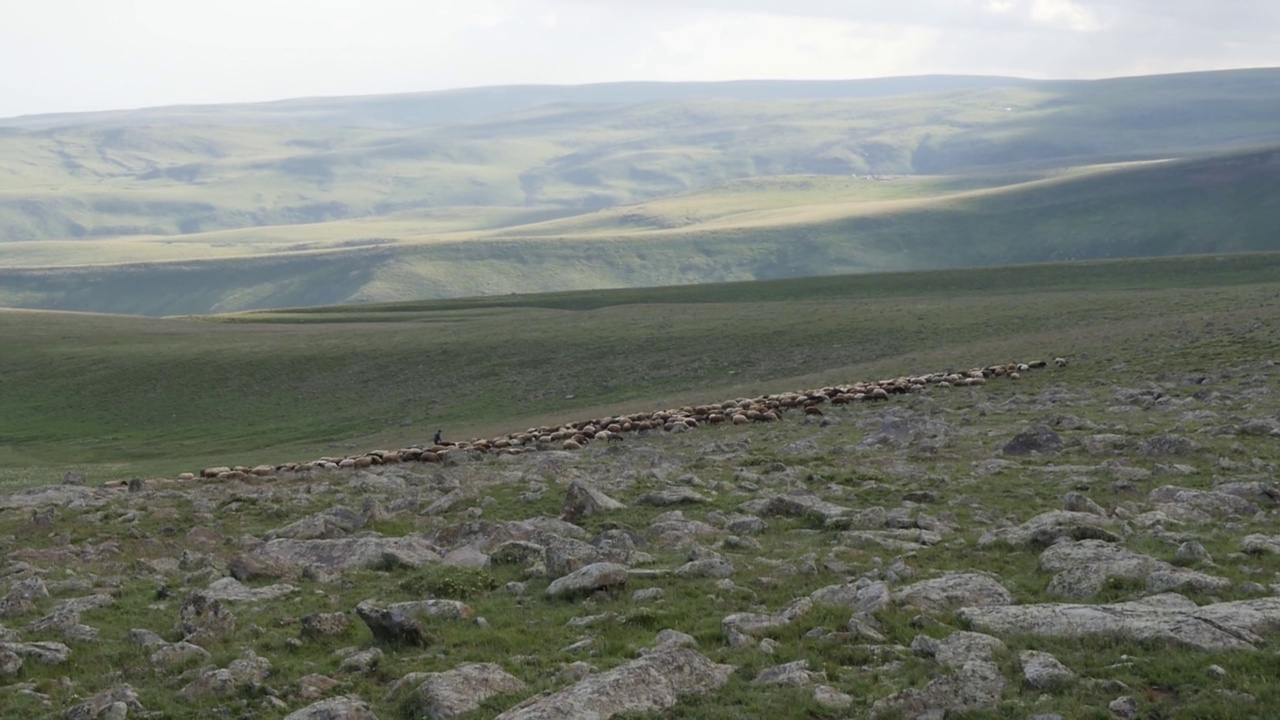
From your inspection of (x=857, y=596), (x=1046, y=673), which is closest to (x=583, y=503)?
(x=857, y=596)

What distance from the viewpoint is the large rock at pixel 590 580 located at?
14.9m

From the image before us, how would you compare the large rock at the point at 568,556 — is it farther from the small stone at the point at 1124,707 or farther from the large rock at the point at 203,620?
the small stone at the point at 1124,707

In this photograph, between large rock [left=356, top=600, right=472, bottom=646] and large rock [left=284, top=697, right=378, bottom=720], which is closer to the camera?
large rock [left=284, top=697, right=378, bottom=720]

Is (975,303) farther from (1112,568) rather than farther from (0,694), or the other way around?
(0,694)

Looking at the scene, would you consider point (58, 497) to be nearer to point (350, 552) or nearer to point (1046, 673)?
point (350, 552)

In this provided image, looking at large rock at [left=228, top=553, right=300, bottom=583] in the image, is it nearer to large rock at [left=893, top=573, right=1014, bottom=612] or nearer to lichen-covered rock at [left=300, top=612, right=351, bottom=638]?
lichen-covered rock at [left=300, top=612, right=351, bottom=638]

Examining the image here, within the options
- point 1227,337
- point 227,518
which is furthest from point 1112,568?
point 1227,337

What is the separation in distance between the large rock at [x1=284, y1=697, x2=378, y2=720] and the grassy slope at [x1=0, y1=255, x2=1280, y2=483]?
98.7 ft

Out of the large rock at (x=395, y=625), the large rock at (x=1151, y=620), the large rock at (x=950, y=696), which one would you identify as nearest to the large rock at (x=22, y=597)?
the large rock at (x=395, y=625)

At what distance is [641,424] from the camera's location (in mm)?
34500

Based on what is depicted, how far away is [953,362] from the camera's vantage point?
46.1 metres

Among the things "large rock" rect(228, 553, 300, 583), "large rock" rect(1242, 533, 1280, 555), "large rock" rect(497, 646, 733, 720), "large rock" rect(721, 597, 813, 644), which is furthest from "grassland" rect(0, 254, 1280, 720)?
A: "large rock" rect(1242, 533, 1280, 555)

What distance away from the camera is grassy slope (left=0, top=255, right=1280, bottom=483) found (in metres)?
46.7

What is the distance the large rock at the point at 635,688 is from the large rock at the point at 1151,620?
2.93m
